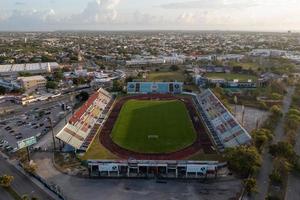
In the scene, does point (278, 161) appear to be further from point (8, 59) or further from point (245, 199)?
point (8, 59)

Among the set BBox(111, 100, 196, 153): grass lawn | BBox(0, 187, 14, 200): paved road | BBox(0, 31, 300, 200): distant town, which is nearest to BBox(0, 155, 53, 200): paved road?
BBox(0, 31, 300, 200): distant town

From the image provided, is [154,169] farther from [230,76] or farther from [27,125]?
[230,76]

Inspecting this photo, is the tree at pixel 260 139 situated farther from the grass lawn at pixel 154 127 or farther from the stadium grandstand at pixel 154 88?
the stadium grandstand at pixel 154 88

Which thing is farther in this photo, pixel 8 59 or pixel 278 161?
pixel 8 59

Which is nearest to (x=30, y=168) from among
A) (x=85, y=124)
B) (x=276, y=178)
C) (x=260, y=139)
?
(x=85, y=124)

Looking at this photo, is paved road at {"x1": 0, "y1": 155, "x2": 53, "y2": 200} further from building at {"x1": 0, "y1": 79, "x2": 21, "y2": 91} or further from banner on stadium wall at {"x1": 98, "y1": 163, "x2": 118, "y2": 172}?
building at {"x1": 0, "y1": 79, "x2": 21, "y2": 91}

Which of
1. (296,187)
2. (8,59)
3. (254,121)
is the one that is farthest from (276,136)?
(8,59)

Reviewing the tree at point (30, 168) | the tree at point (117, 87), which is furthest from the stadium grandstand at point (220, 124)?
the tree at point (30, 168)
